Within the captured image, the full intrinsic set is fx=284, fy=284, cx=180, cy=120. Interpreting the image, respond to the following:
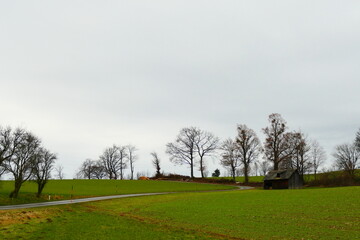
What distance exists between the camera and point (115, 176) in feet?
450

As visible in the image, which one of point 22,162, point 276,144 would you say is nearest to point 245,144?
point 276,144

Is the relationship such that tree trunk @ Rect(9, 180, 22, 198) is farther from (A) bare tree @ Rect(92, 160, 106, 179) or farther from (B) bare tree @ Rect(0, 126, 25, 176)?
(A) bare tree @ Rect(92, 160, 106, 179)

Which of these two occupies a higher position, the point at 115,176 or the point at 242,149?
the point at 242,149

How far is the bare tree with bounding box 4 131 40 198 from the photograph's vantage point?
159 feet

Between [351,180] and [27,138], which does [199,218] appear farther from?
[351,180]

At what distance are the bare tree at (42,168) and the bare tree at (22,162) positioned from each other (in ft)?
2.97

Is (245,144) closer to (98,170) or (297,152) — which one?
(297,152)

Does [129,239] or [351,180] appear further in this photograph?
[351,180]

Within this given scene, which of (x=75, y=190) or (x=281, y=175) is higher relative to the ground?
(x=281, y=175)

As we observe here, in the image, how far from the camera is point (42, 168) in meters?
54.4

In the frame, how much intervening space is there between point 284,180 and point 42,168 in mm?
60061

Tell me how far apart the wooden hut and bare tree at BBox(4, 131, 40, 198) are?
193 ft

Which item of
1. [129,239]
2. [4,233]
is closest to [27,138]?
[4,233]

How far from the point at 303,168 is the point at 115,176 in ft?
281
